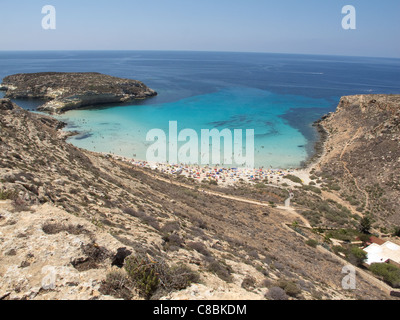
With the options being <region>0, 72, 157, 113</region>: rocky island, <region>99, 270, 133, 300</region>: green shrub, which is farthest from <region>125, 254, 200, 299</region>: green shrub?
<region>0, 72, 157, 113</region>: rocky island

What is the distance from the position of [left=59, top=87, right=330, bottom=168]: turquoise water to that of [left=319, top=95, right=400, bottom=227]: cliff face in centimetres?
556

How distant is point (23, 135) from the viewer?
17.4m

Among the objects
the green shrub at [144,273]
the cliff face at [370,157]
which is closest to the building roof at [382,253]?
the cliff face at [370,157]

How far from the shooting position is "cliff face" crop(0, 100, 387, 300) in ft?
17.4

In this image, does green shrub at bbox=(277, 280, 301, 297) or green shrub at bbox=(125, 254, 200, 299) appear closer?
green shrub at bbox=(125, 254, 200, 299)

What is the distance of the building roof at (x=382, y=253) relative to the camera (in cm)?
1580

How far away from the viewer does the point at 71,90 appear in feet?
216

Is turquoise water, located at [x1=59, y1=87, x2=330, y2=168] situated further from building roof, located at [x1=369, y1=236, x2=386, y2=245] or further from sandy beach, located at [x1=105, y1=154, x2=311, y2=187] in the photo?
building roof, located at [x1=369, y1=236, x2=386, y2=245]

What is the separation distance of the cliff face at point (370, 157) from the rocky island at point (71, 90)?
58164 mm
